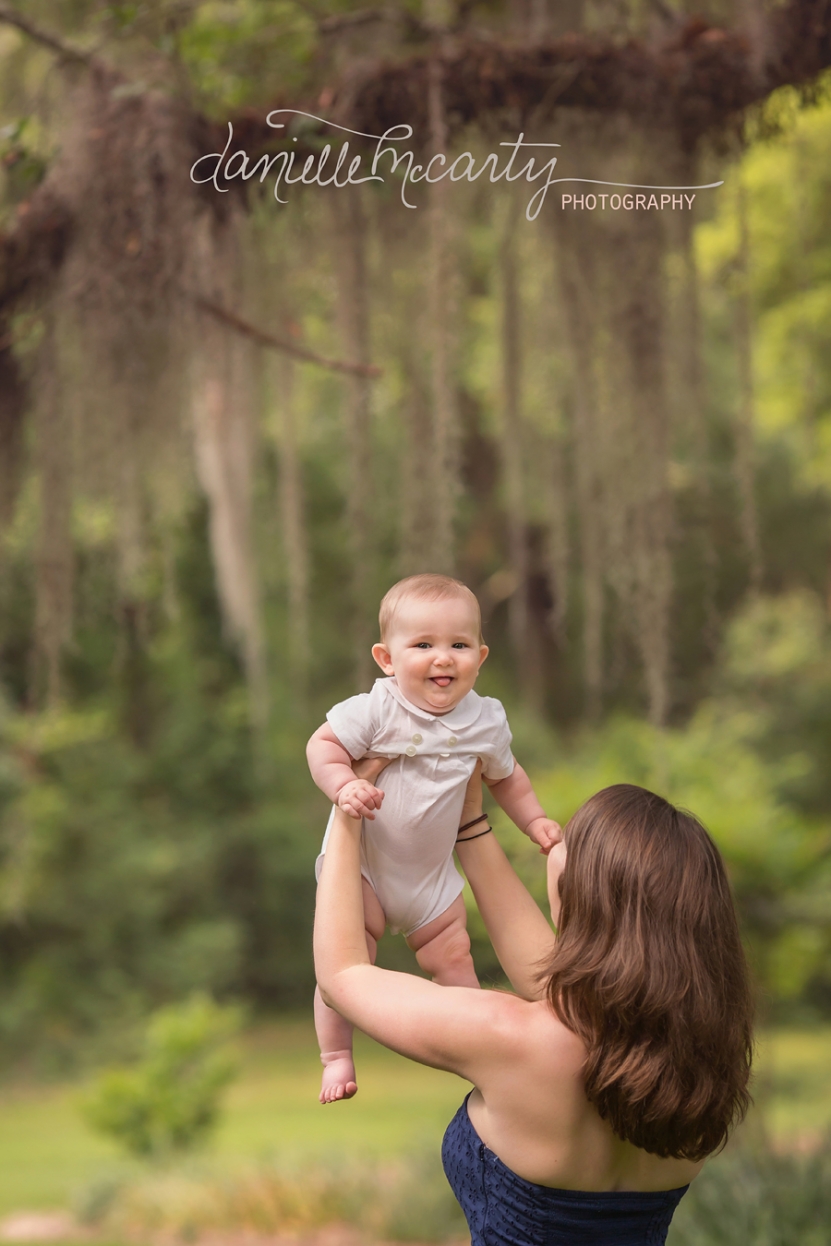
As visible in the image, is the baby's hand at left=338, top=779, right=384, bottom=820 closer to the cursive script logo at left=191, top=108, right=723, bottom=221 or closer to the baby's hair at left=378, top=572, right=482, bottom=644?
the baby's hair at left=378, top=572, right=482, bottom=644

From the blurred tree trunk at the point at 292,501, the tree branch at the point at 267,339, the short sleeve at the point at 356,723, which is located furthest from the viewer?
the blurred tree trunk at the point at 292,501

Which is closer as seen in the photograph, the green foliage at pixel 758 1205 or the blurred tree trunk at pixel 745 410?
the blurred tree trunk at pixel 745 410

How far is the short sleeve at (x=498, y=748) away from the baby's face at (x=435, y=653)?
7 cm

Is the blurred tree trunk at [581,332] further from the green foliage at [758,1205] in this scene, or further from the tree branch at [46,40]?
the green foliage at [758,1205]

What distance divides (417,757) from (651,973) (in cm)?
36

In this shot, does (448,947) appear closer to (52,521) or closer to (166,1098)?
(52,521)

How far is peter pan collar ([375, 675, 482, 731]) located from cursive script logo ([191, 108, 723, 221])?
1536 millimetres

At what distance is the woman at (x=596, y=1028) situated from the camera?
1.23m

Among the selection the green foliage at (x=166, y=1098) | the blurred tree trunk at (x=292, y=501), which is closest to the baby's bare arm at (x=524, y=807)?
the blurred tree trunk at (x=292, y=501)

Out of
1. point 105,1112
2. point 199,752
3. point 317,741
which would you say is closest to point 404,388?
point 317,741

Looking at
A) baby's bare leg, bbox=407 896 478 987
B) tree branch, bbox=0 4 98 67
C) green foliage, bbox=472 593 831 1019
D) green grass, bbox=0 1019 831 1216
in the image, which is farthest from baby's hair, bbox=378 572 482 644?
green grass, bbox=0 1019 831 1216

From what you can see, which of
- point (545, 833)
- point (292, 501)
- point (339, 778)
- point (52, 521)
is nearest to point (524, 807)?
point (545, 833)

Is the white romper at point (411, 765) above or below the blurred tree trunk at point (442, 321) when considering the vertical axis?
below

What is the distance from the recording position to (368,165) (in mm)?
2742
